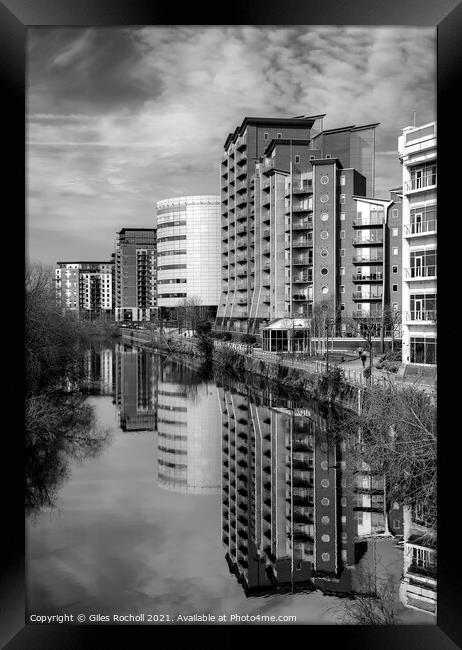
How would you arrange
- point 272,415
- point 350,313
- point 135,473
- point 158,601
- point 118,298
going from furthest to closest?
point 118,298, point 350,313, point 272,415, point 135,473, point 158,601

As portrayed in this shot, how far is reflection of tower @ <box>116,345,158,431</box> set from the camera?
9327mm

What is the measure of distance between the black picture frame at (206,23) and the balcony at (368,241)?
15.4 metres

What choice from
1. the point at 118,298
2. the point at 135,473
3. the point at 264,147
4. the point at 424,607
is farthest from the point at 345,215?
the point at 118,298

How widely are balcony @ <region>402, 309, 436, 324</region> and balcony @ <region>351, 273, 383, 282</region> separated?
311 inches

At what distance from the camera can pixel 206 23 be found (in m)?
2.06

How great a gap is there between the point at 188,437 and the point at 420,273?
164 inches

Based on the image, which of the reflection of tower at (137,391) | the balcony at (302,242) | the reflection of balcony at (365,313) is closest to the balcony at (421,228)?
the reflection of tower at (137,391)

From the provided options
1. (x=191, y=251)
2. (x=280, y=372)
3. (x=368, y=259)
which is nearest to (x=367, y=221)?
(x=368, y=259)

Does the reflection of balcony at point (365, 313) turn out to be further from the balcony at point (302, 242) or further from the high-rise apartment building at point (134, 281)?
the high-rise apartment building at point (134, 281)

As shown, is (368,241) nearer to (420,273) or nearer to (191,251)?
(420,273)

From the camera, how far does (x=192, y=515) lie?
199 inches

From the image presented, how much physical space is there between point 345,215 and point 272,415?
952 cm
